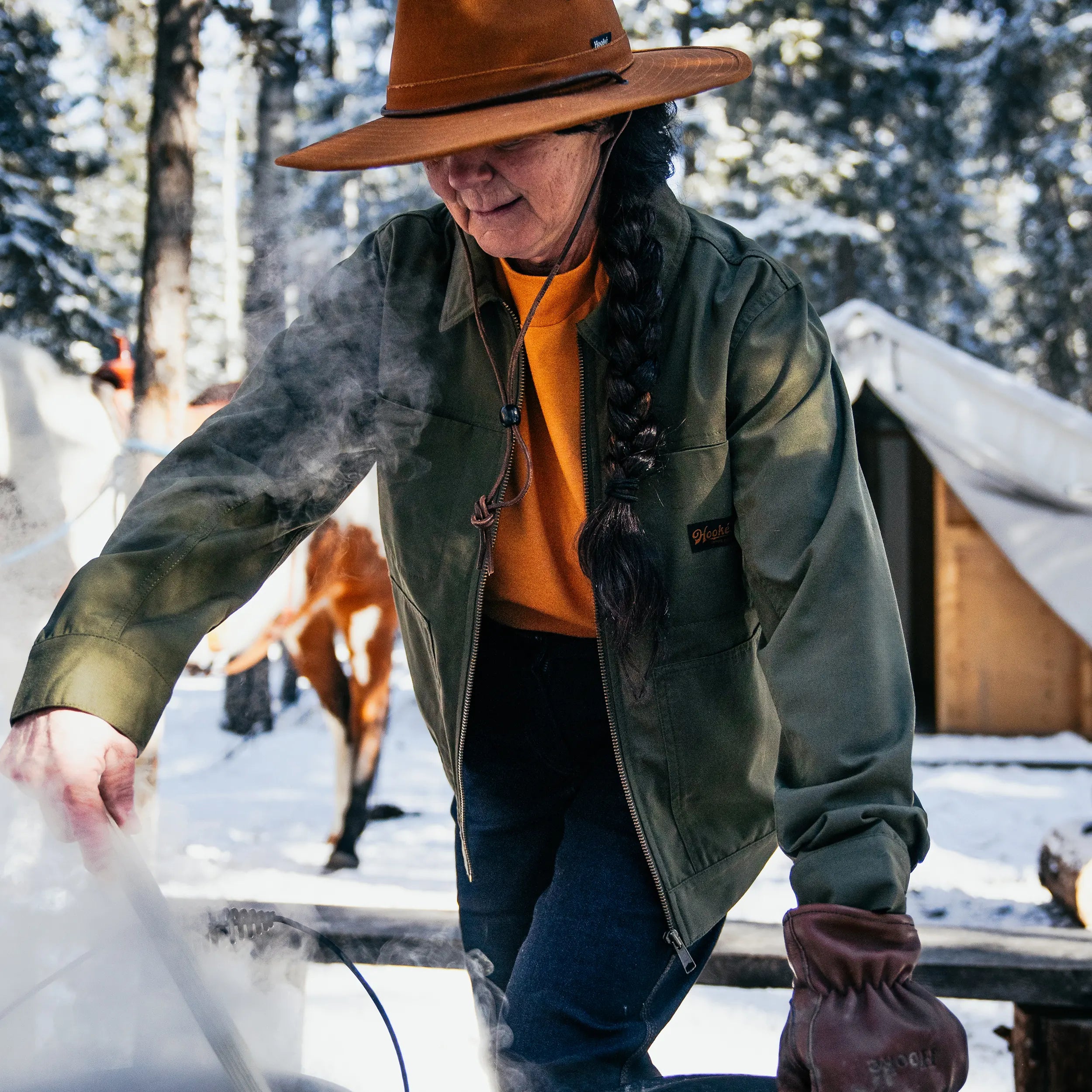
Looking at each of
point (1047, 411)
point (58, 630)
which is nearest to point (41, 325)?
point (1047, 411)

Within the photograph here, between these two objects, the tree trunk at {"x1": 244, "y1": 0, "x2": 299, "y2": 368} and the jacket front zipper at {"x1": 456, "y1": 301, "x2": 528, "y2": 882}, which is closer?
the jacket front zipper at {"x1": 456, "y1": 301, "x2": 528, "y2": 882}

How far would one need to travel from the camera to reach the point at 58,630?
4.21ft

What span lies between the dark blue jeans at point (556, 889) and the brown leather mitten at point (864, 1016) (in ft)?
0.81

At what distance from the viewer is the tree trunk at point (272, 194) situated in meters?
3.42

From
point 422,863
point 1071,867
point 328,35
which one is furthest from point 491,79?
point 328,35

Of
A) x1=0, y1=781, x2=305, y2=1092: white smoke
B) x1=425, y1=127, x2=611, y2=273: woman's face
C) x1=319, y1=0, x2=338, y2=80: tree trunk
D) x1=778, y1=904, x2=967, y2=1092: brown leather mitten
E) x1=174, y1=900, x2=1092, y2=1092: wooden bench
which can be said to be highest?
x1=319, y1=0, x2=338, y2=80: tree trunk

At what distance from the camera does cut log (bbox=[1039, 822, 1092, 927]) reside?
3980mm

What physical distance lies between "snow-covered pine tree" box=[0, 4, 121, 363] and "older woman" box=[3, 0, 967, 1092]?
28.6ft

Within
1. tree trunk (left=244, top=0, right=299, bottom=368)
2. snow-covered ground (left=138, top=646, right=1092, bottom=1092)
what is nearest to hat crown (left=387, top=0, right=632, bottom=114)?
tree trunk (left=244, top=0, right=299, bottom=368)

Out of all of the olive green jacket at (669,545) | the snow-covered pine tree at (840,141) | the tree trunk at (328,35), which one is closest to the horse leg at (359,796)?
the olive green jacket at (669,545)

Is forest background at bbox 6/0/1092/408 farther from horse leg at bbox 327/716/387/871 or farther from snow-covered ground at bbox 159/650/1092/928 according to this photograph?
horse leg at bbox 327/716/387/871

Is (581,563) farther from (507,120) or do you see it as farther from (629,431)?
(507,120)

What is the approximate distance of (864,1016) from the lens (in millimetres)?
1056

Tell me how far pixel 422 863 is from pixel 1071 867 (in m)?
2.81
